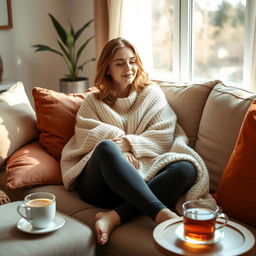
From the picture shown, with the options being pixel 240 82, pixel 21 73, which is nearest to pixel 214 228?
pixel 240 82

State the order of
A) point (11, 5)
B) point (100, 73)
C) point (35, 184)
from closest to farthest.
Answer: point (35, 184) → point (100, 73) → point (11, 5)

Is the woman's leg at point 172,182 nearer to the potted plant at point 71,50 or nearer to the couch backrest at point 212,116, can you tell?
the couch backrest at point 212,116

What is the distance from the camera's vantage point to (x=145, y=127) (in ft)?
8.86

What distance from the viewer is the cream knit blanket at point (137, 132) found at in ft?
8.25

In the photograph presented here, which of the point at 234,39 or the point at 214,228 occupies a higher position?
the point at 234,39

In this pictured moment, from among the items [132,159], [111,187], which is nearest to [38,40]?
[132,159]

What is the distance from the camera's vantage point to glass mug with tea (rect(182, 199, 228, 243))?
1630mm

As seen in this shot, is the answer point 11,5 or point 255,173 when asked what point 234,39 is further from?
point 11,5

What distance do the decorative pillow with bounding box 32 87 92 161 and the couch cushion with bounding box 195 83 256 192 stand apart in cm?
71

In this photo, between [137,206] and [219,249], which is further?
[137,206]

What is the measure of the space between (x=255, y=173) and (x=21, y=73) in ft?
8.59

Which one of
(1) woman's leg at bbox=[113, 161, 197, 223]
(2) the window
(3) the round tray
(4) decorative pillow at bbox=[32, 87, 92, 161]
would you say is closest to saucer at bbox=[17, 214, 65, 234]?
(1) woman's leg at bbox=[113, 161, 197, 223]

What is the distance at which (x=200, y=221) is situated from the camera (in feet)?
5.35

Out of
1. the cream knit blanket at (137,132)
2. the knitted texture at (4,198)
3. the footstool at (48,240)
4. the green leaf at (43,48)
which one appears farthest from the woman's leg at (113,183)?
the green leaf at (43,48)
